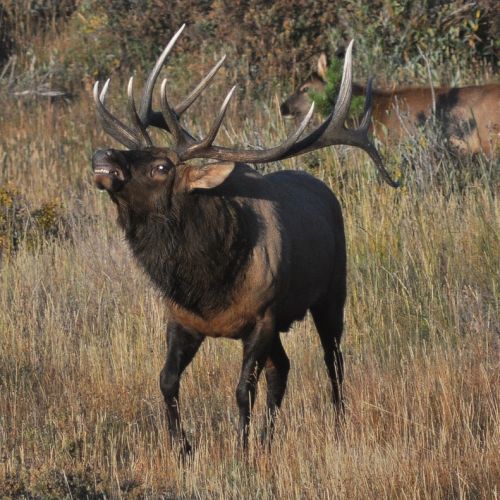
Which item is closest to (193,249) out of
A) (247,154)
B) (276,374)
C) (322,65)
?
(247,154)

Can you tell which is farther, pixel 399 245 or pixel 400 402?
pixel 399 245

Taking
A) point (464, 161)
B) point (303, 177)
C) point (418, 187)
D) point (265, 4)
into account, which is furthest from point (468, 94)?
point (303, 177)

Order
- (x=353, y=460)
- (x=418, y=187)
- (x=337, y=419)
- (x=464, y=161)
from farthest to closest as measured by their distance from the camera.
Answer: (x=464, y=161) < (x=418, y=187) < (x=337, y=419) < (x=353, y=460)

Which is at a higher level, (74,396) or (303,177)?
(303,177)

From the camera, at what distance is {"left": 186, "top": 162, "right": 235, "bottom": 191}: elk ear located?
6598mm

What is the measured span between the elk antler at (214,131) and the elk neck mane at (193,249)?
0.25 metres

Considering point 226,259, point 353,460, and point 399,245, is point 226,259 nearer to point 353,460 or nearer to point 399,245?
point 353,460

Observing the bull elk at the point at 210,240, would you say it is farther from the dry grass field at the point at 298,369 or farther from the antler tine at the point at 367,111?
the dry grass field at the point at 298,369

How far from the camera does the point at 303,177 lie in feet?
26.0

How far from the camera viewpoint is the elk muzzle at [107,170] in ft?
20.6

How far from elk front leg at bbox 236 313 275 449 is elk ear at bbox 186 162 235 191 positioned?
768mm

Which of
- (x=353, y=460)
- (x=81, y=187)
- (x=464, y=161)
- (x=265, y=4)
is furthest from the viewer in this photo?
(x=265, y=4)

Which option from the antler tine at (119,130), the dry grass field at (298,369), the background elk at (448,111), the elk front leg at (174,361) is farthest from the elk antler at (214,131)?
the background elk at (448,111)

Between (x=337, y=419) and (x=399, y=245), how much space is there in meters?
2.86
